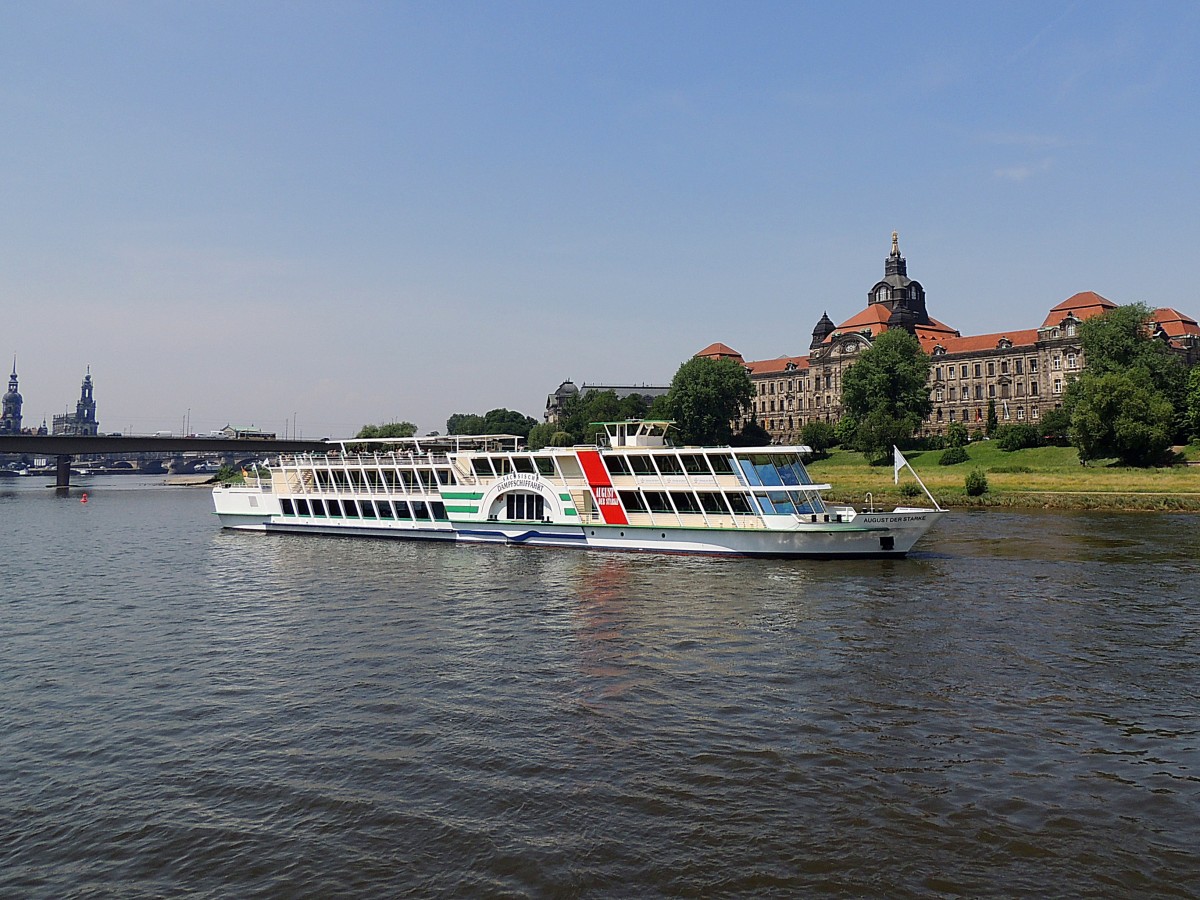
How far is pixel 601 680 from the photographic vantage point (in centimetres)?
2180

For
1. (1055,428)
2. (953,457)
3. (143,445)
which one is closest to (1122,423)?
(1055,428)

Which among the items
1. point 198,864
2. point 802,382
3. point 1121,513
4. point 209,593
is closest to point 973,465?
point 1121,513

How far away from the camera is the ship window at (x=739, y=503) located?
143 feet

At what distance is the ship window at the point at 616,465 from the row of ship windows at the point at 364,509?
1283 centimetres

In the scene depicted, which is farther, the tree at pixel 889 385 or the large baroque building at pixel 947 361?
the large baroque building at pixel 947 361

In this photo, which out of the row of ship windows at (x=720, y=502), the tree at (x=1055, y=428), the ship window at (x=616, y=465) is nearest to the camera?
the row of ship windows at (x=720, y=502)

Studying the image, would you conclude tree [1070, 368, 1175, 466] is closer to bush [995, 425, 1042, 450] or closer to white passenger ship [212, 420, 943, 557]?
bush [995, 425, 1042, 450]

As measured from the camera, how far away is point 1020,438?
10225 centimetres

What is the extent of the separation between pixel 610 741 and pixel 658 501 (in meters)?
29.8

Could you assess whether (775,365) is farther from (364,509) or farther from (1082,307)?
(364,509)

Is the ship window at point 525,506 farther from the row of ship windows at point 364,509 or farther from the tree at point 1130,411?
the tree at point 1130,411

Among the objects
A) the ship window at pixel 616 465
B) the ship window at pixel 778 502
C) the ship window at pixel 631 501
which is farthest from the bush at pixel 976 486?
the ship window at pixel 616 465

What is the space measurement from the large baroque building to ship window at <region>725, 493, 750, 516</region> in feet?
333

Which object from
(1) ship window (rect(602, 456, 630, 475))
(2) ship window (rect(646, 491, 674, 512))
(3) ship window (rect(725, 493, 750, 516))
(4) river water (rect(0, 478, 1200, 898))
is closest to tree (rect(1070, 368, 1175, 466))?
(4) river water (rect(0, 478, 1200, 898))
